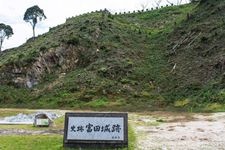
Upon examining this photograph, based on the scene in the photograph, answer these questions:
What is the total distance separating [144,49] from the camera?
53.1 m

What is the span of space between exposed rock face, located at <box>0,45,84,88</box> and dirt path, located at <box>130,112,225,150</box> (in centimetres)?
2091

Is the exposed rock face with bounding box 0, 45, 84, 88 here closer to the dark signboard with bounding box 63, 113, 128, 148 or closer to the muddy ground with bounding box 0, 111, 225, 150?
the muddy ground with bounding box 0, 111, 225, 150

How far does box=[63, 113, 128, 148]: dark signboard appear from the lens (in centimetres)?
1678

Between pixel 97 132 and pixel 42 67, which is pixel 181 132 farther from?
pixel 42 67

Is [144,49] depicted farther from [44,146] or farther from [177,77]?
[44,146]

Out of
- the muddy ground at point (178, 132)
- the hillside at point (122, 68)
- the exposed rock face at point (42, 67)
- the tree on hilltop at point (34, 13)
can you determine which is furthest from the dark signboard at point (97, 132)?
the tree on hilltop at point (34, 13)

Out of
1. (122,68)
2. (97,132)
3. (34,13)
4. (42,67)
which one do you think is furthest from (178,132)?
(34,13)

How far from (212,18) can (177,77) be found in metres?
13.5

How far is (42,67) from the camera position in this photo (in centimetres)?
4694

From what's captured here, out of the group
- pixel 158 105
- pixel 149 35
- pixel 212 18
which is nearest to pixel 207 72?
pixel 158 105

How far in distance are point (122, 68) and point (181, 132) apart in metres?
24.6

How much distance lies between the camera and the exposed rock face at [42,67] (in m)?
45.2

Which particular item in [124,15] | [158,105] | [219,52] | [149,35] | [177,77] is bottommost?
[158,105]

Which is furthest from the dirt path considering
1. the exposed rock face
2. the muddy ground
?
the exposed rock face
